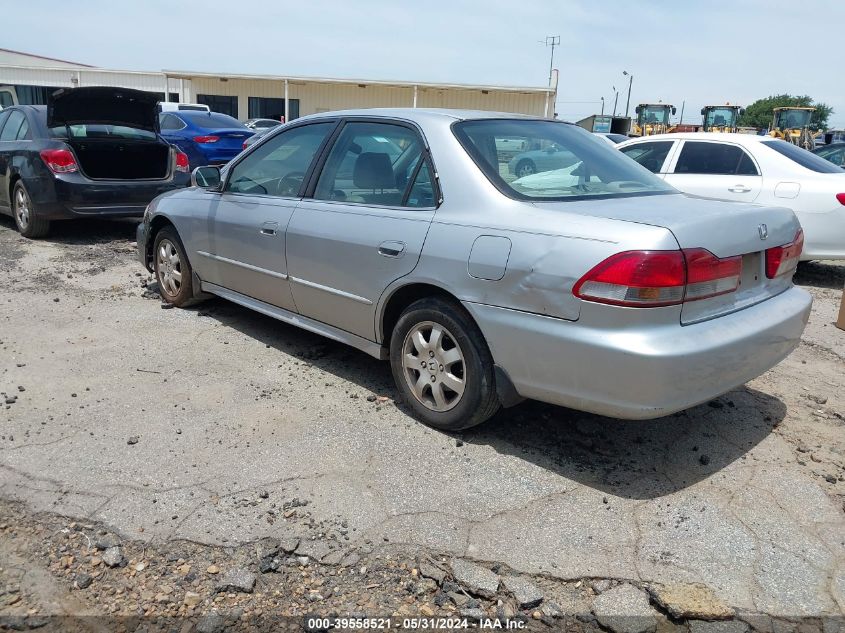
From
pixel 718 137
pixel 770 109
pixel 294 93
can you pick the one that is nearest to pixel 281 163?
pixel 718 137

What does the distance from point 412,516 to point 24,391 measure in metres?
2.64

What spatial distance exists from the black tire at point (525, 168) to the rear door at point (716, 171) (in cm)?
462

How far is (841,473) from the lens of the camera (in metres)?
3.49

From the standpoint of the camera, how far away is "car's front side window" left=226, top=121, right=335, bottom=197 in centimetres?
461

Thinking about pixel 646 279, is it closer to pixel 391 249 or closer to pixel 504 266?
pixel 504 266

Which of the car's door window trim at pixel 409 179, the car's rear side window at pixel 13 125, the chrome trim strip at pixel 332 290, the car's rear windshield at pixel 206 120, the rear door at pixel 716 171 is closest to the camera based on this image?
the car's door window trim at pixel 409 179

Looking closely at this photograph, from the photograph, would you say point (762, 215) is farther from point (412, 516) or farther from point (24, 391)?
point (24, 391)

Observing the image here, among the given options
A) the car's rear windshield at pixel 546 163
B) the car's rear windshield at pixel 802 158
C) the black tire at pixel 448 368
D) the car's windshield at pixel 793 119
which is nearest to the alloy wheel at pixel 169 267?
the black tire at pixel 448 368

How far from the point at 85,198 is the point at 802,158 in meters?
8.04

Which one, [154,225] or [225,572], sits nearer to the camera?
[225,572]

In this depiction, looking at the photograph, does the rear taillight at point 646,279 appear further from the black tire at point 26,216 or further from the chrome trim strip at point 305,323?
the black tire at point 26,216

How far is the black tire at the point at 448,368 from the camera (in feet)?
11.4

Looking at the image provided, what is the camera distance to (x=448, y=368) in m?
3.65

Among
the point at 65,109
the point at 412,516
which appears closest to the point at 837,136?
the point at 65,109
